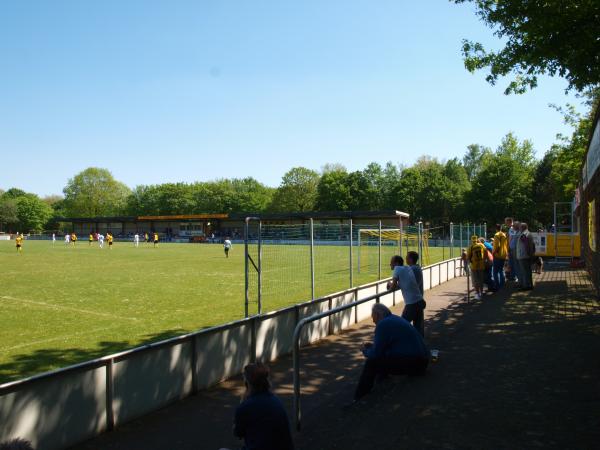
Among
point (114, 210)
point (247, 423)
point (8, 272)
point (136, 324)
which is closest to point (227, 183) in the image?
point (114, 210)

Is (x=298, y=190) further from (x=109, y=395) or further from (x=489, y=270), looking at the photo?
(x=109, y=395)

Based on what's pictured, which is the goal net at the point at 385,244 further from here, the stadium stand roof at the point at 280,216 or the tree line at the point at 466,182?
the stadium stand roof at the point at 280,216

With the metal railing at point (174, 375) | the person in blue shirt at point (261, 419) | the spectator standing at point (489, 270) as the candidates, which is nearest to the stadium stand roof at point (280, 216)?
the spectator standing at point (489, 270)

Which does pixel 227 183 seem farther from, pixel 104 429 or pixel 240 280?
pixel 104 429

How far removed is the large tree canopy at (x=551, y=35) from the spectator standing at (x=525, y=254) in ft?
12.7

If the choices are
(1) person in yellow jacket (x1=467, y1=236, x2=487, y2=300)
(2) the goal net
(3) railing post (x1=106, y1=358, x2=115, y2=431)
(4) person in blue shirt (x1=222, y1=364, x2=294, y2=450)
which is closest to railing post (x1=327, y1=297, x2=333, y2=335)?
(3) railing post (x1=106, y1=358, x2=115, y2=431)

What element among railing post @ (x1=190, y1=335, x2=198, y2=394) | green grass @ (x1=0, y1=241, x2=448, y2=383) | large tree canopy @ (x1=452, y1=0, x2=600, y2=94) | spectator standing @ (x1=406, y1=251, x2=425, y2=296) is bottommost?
green grass @ (x1=0, y1=241, x2=448, y2=383)

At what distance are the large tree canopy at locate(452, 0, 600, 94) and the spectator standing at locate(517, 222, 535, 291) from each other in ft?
12.7

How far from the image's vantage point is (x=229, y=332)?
23.7ft

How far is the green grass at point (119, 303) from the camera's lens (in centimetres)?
A: 898

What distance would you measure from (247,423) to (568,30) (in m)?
10.6

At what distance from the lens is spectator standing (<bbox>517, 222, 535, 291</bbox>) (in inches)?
545

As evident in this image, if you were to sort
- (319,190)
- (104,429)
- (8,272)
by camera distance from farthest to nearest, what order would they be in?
1. (319,190)
2. (8,272)
3. (104,429)

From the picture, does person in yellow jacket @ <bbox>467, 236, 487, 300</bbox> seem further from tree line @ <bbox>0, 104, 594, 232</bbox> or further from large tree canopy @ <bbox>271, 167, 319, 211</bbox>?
large tree canopy @ <bbox>271, 167, 319, 211</bbox>
